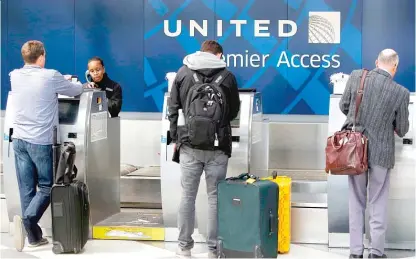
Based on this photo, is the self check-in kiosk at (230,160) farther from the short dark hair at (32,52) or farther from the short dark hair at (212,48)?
the short dark hair at (32,52)

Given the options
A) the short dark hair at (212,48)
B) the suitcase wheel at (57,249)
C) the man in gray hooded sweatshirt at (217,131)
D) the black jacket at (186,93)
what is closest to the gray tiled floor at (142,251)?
the suitcase wheel at (57,249)

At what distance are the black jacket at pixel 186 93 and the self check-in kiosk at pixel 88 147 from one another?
1117mm

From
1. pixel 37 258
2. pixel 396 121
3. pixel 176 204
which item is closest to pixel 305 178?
pixel 176 204

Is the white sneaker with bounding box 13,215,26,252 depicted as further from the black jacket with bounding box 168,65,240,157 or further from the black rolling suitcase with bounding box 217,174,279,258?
the black rolling suitcase with bounding box 217,174,279,258

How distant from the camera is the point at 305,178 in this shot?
27.5 feet

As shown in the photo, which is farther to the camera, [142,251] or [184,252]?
[142,251]

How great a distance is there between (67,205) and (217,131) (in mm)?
1398

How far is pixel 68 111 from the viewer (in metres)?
6.89

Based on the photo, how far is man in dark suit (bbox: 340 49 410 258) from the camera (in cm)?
588

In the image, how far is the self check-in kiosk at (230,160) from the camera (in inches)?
260

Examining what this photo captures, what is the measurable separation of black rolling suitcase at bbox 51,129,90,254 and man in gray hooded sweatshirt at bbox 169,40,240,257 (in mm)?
869

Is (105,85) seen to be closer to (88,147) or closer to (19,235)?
(88,147)

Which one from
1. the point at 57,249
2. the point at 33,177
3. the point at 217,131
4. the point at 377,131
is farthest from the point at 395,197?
the point at 33,177

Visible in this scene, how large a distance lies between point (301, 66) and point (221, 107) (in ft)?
10.8
